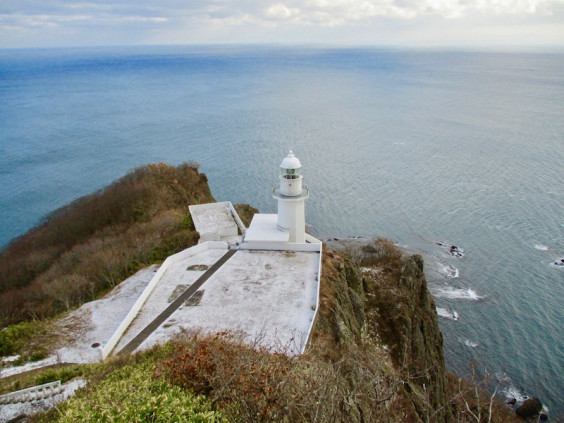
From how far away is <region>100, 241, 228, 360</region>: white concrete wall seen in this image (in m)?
16.2

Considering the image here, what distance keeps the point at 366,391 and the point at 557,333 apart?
28235 mm

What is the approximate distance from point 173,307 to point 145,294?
5.95 feet

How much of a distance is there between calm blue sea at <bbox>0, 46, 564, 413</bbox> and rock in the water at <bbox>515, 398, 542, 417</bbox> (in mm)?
1159

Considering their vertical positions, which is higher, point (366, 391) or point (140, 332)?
point (366, 391)

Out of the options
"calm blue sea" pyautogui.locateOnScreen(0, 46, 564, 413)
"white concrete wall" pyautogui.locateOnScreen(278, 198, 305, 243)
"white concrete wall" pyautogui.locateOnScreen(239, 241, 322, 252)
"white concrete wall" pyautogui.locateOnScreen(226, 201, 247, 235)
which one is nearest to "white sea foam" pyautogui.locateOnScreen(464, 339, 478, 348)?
"calm blue sea" pyautogui.locateOnScreen(0, 46, 564, 413)

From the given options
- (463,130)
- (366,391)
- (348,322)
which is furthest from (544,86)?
(366,391)

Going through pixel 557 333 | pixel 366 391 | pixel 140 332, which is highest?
pixel 366 391

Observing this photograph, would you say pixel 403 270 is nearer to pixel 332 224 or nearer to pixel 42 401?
pixel 332 224

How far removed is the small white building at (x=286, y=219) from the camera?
79.3ft

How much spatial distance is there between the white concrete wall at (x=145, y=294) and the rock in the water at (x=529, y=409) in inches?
798

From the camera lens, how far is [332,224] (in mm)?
47875

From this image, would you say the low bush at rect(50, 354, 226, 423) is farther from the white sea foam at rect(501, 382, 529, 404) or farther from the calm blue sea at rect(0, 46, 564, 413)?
the calm blue sea at rect(0, 46, 564, 413)

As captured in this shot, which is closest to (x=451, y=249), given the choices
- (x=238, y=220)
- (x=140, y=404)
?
(x=238, y=220)

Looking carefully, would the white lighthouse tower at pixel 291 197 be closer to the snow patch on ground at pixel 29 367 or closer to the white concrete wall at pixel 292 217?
the white concrete wall at pixel 292 217
